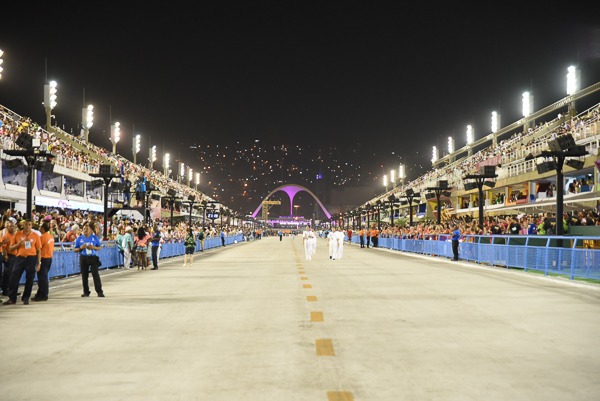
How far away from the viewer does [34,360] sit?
7863 millimetres

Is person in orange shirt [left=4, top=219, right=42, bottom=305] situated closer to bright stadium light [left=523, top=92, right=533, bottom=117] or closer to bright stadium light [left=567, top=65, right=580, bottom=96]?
bright stadium light [left=567, top=65, right=580, bottom=96]

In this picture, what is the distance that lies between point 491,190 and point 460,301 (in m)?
59.0

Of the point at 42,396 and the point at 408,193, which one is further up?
the point at 408,193

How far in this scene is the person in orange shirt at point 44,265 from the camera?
1493 centimetres

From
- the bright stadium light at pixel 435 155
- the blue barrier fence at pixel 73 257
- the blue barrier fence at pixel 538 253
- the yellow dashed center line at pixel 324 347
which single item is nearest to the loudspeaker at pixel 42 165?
the blue barrier fence at pixel 73 257

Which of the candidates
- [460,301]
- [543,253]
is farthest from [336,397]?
[543,253]

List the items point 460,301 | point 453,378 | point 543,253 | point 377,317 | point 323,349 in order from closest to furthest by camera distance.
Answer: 1. point 453,378
2. point 323,349
3. point 377,317
4. point 460,301
5. point 543,253

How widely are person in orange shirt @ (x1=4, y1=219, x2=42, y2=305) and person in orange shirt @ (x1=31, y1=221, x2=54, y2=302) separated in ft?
1.25

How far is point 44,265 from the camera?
49.5ft

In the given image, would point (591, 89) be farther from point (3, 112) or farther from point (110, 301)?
point (110, 301)

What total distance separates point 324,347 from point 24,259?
831cm

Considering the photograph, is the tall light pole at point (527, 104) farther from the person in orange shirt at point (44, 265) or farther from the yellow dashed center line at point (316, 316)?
the yellow dashed center line at point (316, 316)

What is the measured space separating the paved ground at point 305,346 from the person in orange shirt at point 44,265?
450 millimetres

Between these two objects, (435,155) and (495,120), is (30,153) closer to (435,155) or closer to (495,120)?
(495,120)
